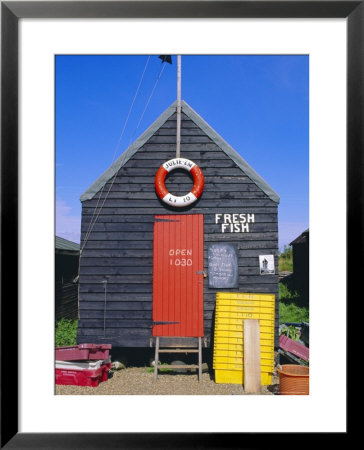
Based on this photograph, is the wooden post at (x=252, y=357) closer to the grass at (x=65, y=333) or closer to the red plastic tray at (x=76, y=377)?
the red plastic tray at (x=76, y=377)

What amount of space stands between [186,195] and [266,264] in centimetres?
163

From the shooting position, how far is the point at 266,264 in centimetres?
565

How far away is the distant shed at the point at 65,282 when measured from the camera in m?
8.98

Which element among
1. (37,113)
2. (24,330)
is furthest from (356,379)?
(37,113)

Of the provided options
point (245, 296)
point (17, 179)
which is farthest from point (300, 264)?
point (17, 179)

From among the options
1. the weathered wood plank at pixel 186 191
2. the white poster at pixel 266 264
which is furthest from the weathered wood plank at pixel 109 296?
the white poster at pixel 266 264

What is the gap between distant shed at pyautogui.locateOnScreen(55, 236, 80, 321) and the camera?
8.98 metres

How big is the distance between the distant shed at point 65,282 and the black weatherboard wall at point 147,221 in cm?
316

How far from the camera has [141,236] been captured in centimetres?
571

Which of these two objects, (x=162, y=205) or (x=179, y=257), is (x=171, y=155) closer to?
(x=162, y=205)

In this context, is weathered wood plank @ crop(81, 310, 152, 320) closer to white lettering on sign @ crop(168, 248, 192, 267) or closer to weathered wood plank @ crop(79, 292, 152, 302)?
weathered wood plank @ crop(79, 292, 152, 302)

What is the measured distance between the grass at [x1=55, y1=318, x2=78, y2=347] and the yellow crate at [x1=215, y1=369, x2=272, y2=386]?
3127 millimetres

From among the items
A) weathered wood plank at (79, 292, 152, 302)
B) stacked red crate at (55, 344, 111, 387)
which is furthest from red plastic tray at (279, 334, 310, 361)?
stacked red crate at (55, 344, 111, 387)

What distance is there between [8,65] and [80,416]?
235 centimetres
